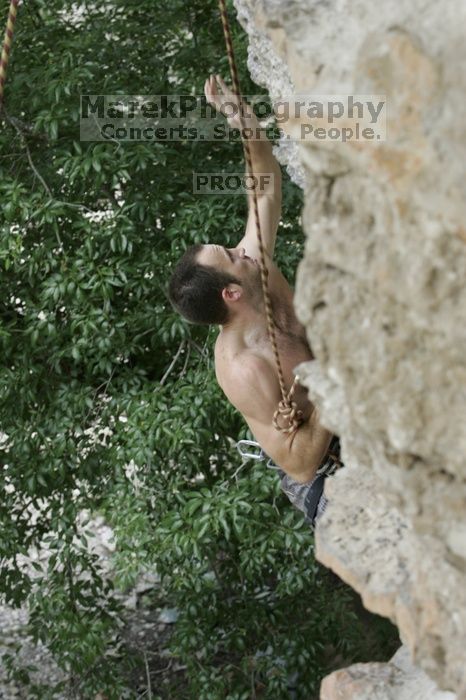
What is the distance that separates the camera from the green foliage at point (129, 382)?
13.6ft

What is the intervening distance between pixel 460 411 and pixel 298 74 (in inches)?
27.0

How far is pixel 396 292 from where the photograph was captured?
1.68 m

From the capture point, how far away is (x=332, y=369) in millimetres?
1890

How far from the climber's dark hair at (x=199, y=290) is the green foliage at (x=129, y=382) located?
0.90 m

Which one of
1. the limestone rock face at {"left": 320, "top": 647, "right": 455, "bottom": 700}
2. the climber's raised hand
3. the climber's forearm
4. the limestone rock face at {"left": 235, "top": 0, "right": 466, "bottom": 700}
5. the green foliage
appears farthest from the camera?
the green foliage

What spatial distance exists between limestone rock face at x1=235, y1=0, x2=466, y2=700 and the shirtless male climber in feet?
2.49

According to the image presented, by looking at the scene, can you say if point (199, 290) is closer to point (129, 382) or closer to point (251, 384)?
point (251, 384)

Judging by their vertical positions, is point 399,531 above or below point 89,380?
above

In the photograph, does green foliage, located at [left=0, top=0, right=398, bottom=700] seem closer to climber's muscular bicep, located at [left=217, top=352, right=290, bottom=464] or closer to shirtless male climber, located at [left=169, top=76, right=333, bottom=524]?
shirtless male climber, located at [left=169, top=76, right=333, bottom=524]

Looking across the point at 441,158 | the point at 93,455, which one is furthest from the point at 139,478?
the point at 441,158

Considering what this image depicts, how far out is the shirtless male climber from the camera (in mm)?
2986

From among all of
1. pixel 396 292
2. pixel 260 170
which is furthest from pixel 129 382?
pixel 396 292

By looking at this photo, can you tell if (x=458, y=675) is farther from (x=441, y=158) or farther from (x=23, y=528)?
(x=23, y=528)

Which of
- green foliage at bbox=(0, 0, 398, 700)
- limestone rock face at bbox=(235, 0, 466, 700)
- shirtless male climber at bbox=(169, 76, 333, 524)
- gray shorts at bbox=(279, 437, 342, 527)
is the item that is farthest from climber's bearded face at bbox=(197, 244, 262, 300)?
limestone rock face at bbox=(235, 0, 466, 700)
